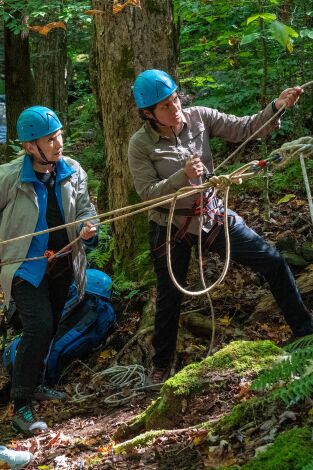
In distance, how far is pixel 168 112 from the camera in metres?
4.32

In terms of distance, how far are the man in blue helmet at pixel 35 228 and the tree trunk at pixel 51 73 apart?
8.28m

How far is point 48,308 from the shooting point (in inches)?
195

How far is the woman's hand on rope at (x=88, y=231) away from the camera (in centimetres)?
458

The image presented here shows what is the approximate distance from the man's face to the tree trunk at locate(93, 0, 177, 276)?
1.36 metres

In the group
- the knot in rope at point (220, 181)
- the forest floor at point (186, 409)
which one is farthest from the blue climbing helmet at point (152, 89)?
the forest floor at point (186, 409)

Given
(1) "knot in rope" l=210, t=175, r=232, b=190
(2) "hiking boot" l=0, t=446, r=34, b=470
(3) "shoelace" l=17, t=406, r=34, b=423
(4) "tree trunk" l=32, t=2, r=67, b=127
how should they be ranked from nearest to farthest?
(1) "knot in rope" l=210, t=175, r=232, b=190 → (2) "hiking boot" l=0, t=446, r=34, b=470 → (3) "shoelace" l=17, t=406, r=34, b=423 → (4) "tree trunk" l=32, t=2, r=67, b=127

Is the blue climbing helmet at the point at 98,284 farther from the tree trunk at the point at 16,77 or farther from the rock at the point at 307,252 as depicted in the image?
the tree trunk at the point at 16,77

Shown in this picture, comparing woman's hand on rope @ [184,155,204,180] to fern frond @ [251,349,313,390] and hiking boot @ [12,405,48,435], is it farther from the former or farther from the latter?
hiking boot @ [12,405,48,435]

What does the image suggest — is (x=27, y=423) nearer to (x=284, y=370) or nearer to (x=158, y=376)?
(x=158, y=376)

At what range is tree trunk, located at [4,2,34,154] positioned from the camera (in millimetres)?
11797

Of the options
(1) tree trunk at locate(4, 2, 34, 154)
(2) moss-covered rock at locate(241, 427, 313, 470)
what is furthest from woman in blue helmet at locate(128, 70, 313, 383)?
(1) tree trunk at locate(4, 2, 34, 154)

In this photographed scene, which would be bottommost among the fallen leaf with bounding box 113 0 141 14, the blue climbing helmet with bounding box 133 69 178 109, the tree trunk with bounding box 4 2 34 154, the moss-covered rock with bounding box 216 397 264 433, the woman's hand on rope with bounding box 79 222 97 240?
the moss-covered rock with bounding box 216 397 264 433

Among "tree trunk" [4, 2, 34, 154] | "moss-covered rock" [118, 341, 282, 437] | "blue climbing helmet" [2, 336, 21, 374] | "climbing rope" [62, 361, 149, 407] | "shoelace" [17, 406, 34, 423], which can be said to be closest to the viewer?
"moss-covered rock" [118, 341, 282, 437]

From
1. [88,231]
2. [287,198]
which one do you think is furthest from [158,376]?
[287,198]
